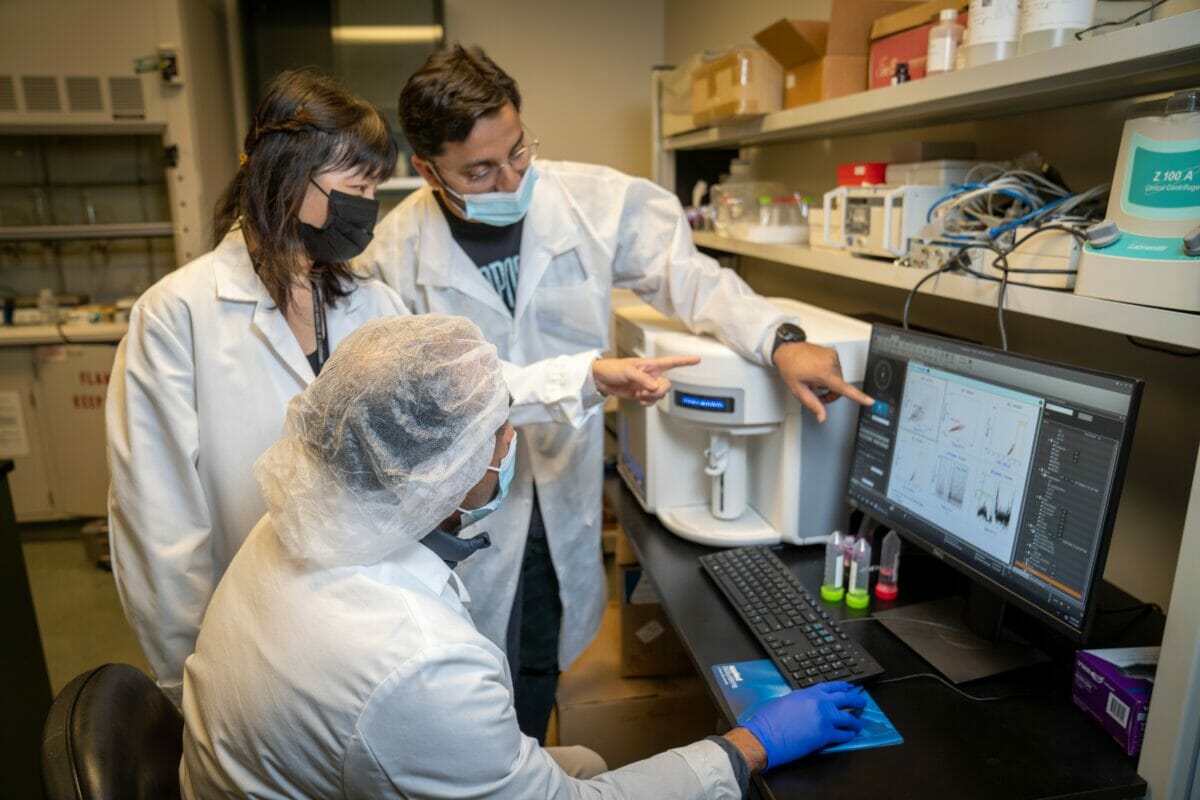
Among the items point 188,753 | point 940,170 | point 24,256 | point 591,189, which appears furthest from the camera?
point 24,256

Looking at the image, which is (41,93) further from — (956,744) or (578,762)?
(956,744)

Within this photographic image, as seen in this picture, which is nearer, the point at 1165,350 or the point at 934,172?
the point at 1165,350

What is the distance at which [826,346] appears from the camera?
1358 millimetres

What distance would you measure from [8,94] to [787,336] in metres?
3.27

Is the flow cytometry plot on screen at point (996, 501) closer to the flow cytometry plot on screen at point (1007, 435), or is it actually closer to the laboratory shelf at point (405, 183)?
the flow cytometry plot on screen at point (1007, 435)

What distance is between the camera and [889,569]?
1.32m

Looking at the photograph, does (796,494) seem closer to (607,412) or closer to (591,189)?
(591,189)

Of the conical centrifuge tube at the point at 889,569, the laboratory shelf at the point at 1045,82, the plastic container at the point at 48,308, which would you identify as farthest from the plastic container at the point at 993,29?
the plastic container at the point at 48,308

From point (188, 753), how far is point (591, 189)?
1.23 metres

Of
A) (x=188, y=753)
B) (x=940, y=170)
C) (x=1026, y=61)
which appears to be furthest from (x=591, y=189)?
(x=188, y=753)

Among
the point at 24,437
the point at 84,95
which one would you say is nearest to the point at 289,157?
the point at 84,95

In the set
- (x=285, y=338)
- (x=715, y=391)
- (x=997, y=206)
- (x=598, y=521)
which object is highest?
(x=997, y=206)

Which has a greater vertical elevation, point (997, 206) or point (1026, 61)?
point (1026, 61)

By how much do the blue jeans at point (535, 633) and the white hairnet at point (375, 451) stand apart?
75 centimetres
